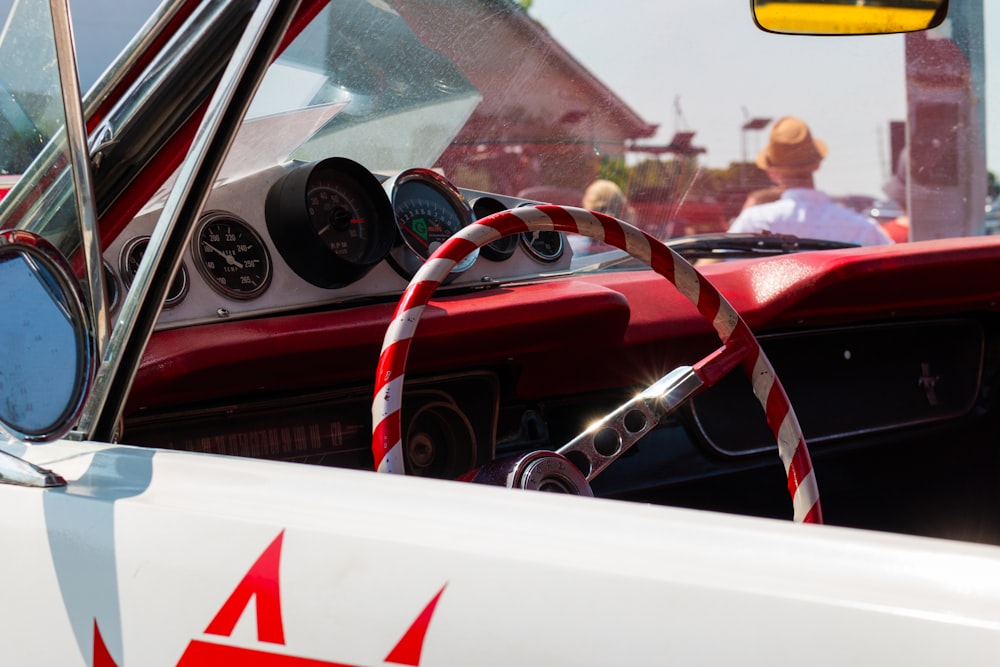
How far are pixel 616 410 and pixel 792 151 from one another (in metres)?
3.10

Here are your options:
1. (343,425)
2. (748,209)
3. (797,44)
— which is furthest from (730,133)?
(343,425)

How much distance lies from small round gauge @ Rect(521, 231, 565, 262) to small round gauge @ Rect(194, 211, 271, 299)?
70 centimetres

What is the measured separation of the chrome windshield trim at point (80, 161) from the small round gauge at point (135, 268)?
67 cm

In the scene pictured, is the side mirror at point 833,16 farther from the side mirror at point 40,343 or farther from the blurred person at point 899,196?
the blurred person at point 899,196

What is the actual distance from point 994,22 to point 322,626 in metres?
3.44

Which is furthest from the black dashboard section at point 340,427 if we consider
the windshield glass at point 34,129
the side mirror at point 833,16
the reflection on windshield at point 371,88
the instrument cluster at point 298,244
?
the side mirror at point 833,16

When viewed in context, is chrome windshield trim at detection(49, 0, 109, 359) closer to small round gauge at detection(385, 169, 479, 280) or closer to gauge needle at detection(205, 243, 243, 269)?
gauge needle at detection(205, 243, 243, 269)

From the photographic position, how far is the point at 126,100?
132cm

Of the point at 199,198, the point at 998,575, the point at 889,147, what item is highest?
the point at 199,198

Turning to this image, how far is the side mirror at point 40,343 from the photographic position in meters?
1.07

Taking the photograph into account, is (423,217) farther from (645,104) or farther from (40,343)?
(40,343)

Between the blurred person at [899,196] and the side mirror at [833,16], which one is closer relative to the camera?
the side mirror at [833,16]

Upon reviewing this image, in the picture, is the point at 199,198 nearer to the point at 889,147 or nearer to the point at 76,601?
the point at 76,601

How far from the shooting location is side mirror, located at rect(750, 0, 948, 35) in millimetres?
1395
